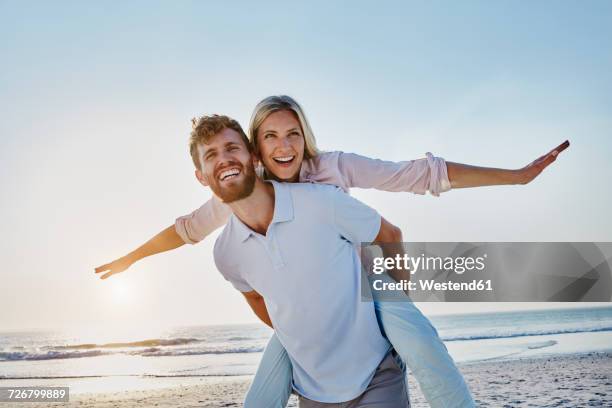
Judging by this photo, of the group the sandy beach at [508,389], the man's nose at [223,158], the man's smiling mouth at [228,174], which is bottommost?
the sandy beach at [508,389]

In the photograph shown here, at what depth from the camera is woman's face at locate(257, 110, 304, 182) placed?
405 cm

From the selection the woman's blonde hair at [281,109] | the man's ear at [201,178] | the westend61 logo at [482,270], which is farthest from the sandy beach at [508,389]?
the man's ear at [201,178]

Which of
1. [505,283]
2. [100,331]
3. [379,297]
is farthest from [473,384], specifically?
[100,331]

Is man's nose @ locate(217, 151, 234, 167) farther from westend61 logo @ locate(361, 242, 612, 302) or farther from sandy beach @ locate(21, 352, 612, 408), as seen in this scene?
sandy beach @ locate(21, 352, 612, 408)

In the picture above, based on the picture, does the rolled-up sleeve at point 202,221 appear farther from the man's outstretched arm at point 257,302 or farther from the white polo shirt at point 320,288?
the white polo shirt at point 320,288

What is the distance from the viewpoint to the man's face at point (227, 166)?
12.0 ft

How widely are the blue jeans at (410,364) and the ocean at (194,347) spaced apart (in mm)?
10071

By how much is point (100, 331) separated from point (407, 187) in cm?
2662

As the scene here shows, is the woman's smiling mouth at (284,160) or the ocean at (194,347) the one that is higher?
the woman's smiling mouth at (284,160)

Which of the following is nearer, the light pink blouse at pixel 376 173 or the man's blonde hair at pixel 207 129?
the man's blonde hair at pixel 207 129

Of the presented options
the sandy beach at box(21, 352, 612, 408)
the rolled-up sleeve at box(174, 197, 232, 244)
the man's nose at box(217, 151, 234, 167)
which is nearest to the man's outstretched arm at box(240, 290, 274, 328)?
the rolled-up sleeve at box(174, 197, 232, 244)

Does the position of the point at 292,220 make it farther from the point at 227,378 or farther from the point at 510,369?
the point at 227,378

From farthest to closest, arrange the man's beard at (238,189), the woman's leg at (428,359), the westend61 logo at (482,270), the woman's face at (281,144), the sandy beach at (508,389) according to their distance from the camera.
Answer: the sandy beach at (508,389), the woman's face at (281,144), the westend61 logo at (482,270), the man's beard at (238,189), the woman's leg at (428,359)

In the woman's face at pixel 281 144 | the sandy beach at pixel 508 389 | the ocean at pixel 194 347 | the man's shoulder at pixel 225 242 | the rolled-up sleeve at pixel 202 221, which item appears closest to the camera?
the man's shoulder at pixel 225 242
